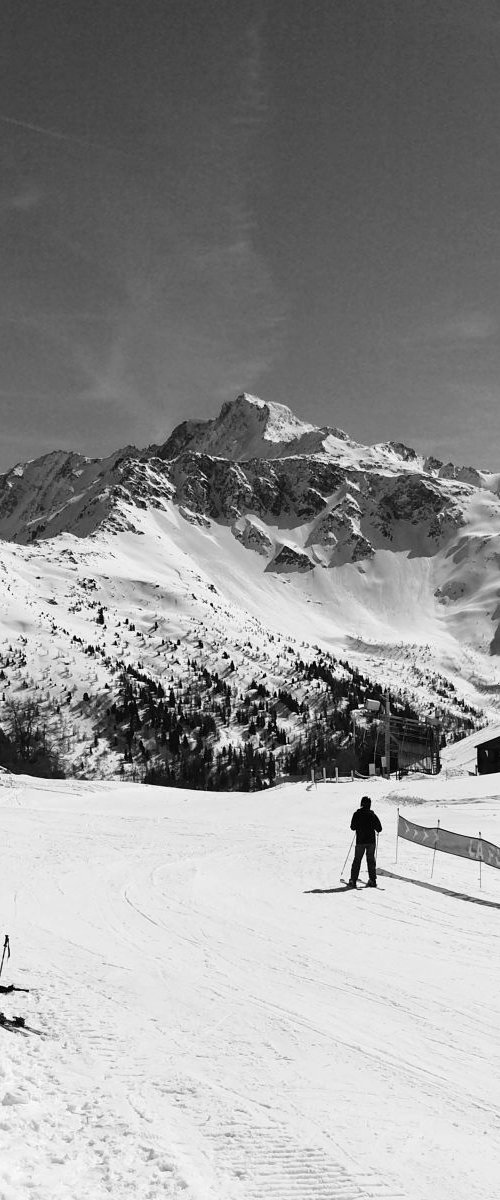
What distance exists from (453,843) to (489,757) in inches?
2230

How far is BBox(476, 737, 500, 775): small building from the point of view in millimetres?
75062

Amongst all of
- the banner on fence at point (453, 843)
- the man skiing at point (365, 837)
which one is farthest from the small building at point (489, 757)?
the man skiing at point (365, 837)

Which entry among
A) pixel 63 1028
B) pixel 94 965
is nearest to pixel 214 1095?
pixel 63 1028

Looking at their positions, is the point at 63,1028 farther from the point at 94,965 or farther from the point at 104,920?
the point at 104,920

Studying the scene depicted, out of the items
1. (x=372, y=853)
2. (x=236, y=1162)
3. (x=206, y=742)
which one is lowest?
(x=236, y=1162)

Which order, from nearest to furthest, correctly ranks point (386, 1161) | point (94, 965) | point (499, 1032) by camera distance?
point (386, 1161) → point (499, 1032) → point (94, 965)

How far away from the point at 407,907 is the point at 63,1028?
907 centimetres

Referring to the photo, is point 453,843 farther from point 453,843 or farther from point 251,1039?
point 251,1039

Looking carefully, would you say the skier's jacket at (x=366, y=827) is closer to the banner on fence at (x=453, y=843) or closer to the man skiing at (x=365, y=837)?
the man skiing at (x=365, y=837)

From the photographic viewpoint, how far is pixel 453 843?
22.6m

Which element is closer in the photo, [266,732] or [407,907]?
[407,907]

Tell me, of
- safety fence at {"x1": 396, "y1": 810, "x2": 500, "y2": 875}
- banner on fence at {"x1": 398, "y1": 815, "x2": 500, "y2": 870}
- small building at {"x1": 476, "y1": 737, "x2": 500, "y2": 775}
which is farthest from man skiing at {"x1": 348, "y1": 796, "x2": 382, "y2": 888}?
small building at {"x1": 476, "y1": 737, "x2": 500, "y2": 775}

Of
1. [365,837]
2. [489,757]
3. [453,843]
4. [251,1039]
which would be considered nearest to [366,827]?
[365,837]

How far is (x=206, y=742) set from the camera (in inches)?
7087
